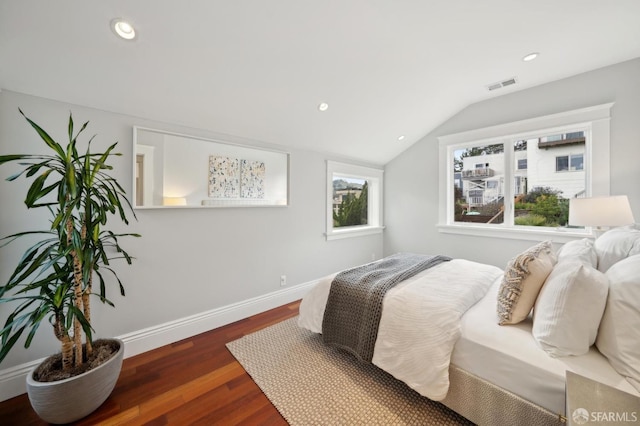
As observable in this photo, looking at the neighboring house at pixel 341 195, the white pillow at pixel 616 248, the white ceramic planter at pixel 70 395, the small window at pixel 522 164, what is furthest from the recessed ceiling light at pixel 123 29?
the small window at pixel 522 164

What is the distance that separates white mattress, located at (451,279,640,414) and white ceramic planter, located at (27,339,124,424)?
2.06m

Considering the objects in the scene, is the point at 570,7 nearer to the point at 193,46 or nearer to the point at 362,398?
the point at 193,46

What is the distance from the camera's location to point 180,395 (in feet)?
5.35

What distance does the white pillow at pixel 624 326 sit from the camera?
0.98 m

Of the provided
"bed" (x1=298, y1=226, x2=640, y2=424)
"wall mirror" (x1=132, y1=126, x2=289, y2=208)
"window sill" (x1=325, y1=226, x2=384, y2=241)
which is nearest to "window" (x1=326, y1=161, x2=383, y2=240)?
"window sill" (x1=325, y1=226, x2=384, y2=241)

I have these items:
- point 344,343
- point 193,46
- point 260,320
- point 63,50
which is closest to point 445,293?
point 344,343

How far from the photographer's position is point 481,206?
136 inches

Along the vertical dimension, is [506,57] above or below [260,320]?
above

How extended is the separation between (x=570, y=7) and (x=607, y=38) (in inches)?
28.3

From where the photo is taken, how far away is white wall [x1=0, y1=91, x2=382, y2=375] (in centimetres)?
163

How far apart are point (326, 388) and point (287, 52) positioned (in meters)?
2.48

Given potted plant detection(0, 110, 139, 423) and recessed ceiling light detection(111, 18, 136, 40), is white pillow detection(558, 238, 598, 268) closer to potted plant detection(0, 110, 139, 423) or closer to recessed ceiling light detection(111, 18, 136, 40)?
potted plant detection(0, 110, 139, 423)

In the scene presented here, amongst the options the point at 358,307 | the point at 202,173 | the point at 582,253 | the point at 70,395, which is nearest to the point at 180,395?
the point at 70,395

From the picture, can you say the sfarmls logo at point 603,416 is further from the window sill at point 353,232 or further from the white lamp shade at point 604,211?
the window sill at point 353,232
